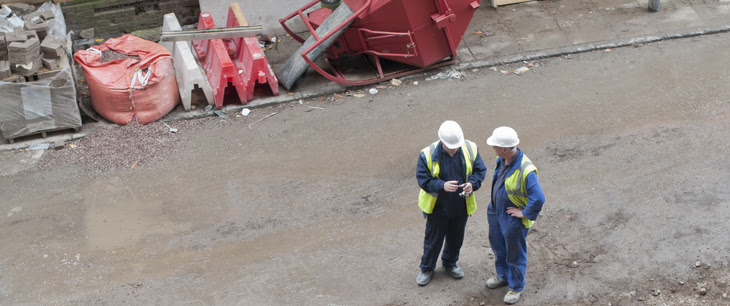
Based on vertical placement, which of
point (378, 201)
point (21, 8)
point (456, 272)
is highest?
point (21, 8)

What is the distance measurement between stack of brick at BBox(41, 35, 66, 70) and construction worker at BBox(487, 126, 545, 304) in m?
5.46

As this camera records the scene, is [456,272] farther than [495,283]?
Yes

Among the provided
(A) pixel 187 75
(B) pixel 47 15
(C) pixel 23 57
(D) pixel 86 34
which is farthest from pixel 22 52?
(D) pixel 86 34

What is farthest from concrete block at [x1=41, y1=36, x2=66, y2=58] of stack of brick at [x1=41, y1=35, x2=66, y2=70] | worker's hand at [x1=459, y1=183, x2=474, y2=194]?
worker's hand at [x1=459, y1=183, x2=474, y2=194]

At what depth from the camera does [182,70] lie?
27.6 feet

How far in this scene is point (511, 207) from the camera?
4.96m

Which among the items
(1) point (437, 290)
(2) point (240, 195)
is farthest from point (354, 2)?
(1) point (437, 290)

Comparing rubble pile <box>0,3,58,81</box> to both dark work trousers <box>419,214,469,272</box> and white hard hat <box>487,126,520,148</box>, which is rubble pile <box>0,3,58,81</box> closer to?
dark work trousers <box>419,214,469,272</box>

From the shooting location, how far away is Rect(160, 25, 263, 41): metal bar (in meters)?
8.23

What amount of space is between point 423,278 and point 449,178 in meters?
1.03

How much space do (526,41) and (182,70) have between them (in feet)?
15.5

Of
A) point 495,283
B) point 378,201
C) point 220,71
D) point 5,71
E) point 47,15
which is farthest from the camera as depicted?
point 47,15

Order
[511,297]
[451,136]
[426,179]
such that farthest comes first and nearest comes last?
[511,297]
[426,179]
[451,136]

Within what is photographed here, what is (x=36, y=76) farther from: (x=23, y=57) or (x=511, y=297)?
(x=511, y=297)
